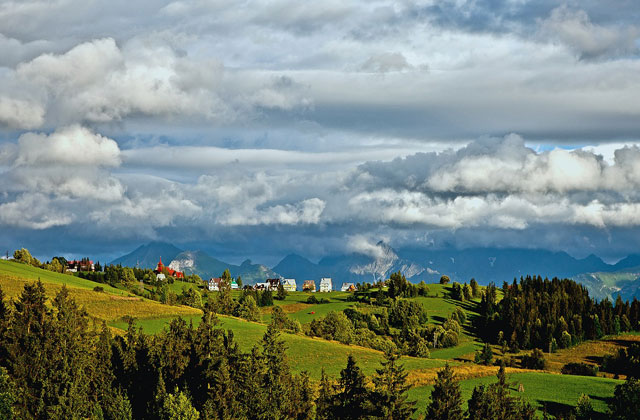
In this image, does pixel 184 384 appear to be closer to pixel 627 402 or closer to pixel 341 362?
pixel 341 362

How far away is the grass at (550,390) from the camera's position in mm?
107062

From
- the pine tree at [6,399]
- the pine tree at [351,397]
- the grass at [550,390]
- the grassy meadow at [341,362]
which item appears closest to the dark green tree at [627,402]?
the grassy meadow at [341,362]

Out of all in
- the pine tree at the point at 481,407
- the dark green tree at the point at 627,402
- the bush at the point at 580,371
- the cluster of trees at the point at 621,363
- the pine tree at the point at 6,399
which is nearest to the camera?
the pine tree at the point at 481,407

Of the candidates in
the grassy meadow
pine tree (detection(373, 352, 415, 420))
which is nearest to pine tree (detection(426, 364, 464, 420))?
pine tree (detection(373, 352, 415, 420))

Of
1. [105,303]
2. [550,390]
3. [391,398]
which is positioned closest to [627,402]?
[550,390]

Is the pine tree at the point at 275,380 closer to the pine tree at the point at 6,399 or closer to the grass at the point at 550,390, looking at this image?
the grass at the point at 550,390

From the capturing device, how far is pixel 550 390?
11938 cm

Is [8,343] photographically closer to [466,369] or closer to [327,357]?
[327,357]

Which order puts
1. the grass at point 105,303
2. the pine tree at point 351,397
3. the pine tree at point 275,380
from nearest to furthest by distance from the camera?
the pine tree at point 351,397 < the pine tree at point 275,380 < the grass at point 105,303

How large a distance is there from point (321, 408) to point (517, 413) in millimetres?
23646

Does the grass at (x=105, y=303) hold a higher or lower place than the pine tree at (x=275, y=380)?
higher

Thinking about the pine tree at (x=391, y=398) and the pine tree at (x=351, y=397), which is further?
the pine tree at (x=351, y=397)

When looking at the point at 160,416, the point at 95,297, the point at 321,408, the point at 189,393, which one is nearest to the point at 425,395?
the point at 321,408

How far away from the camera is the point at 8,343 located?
3794 inches
